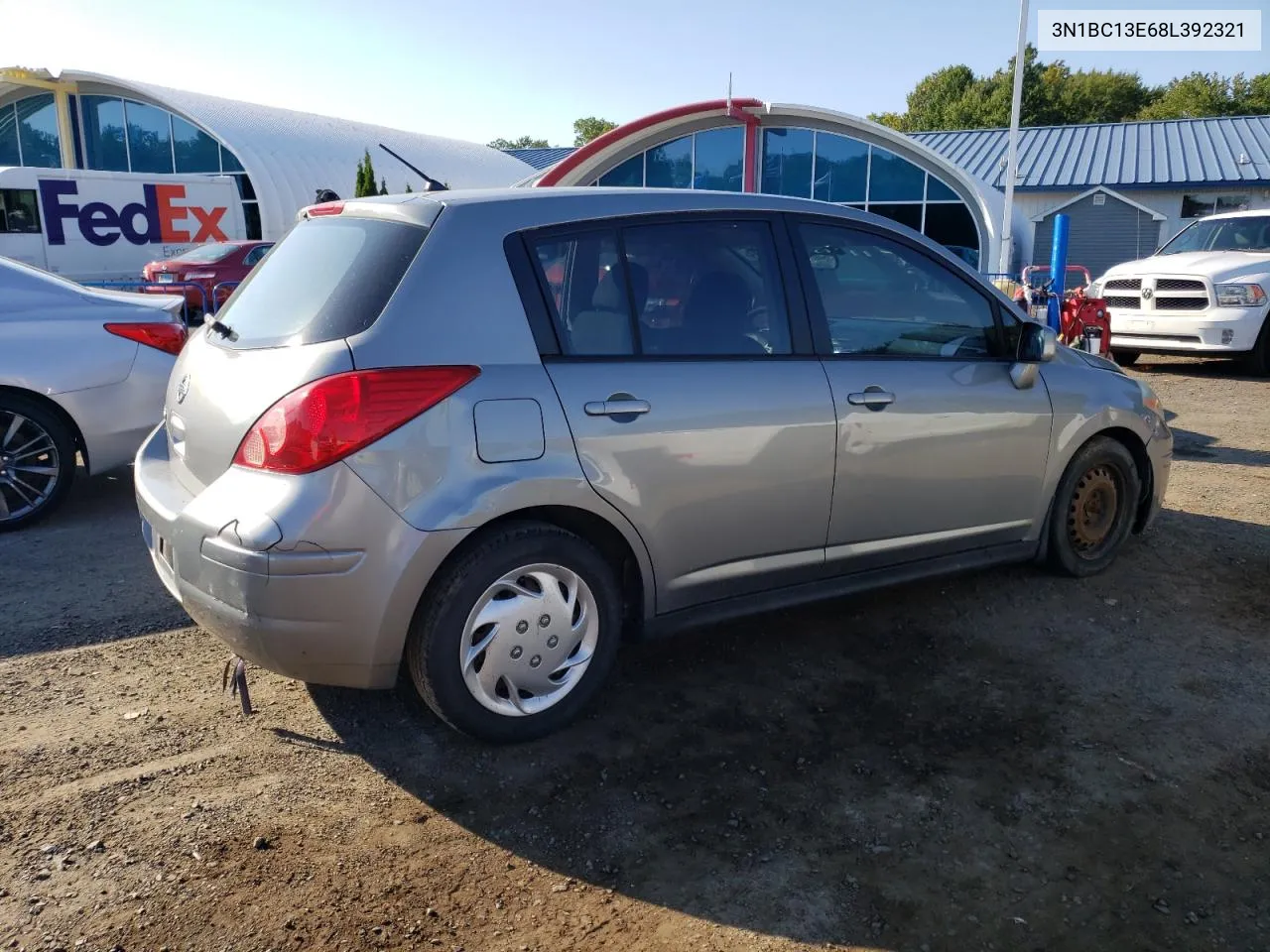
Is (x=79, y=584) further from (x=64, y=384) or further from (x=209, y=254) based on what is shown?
(x=209, y=254)

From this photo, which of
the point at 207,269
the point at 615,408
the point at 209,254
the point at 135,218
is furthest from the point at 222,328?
the point at 135,218

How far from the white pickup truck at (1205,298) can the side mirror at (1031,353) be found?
9200 mm

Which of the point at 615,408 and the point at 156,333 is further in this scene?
the point at 156,333

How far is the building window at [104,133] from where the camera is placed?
1318 inches

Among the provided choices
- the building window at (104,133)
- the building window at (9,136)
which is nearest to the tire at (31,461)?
the building window at (104,133)

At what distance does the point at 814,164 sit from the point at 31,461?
24.4 meters

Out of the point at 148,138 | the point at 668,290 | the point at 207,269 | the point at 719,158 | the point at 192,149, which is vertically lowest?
the point at 668,290

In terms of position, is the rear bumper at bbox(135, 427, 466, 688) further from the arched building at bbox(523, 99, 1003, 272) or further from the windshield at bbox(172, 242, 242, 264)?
the arched building at bbox(523, 99, 1003, 272)

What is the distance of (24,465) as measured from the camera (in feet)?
19.3

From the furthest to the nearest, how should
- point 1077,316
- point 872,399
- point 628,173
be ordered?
point 628,173 < point 1077,316 < point 872,399

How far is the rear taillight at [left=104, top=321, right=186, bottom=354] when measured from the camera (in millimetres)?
6066

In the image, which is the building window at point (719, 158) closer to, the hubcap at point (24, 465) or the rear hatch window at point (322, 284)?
the hubcap at point (24, 465)

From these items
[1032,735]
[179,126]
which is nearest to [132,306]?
[1032,735]

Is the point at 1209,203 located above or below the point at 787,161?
below
